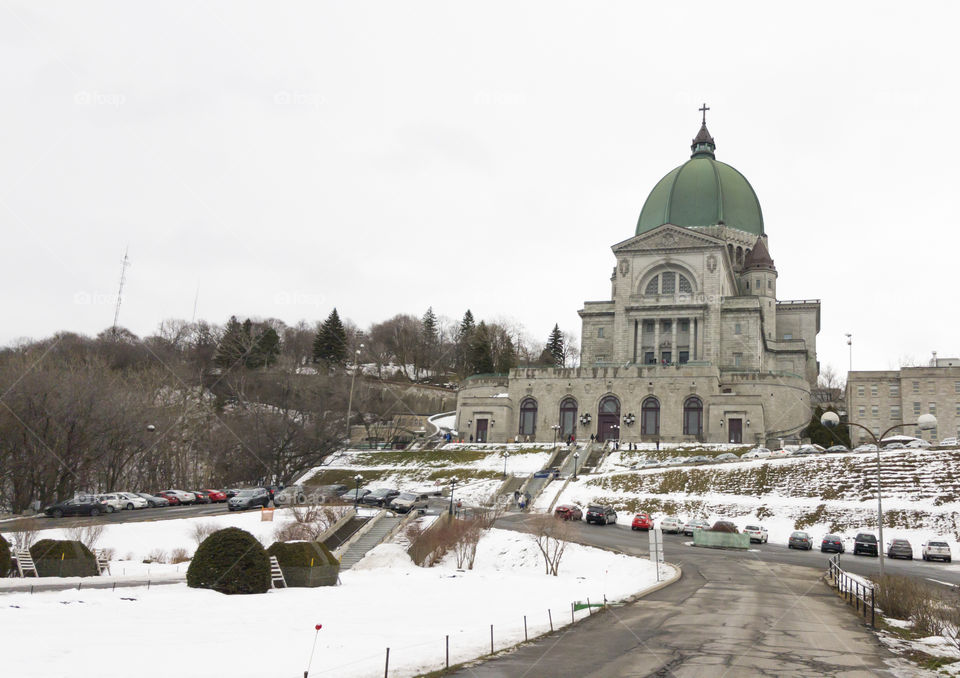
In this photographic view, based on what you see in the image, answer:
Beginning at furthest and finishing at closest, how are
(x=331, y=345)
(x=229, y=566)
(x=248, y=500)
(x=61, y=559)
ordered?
(x=331, y=345), (x=248, y=500), (x=61, y=559), (x=229, y=566)

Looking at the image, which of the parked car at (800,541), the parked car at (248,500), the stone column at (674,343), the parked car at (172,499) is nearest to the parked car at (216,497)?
the parked car at (172,499)

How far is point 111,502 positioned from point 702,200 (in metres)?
68.3

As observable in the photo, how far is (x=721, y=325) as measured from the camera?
8438 cm

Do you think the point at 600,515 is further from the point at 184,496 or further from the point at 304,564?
the point at 184,496

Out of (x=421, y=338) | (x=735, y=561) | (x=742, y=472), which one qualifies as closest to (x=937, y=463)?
(x=742, y=472)

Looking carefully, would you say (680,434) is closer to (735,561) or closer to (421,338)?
(735,561)

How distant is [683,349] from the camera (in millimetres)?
83688

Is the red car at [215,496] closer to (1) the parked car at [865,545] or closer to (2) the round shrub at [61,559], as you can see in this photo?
(2) the round shrub at [61,559]

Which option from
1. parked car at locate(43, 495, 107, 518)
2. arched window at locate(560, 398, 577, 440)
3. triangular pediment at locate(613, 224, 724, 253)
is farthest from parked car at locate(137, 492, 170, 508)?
triangular pediment at locate(613, 224, 724, 253)

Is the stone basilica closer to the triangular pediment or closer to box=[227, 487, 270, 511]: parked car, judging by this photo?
the triangular pediment

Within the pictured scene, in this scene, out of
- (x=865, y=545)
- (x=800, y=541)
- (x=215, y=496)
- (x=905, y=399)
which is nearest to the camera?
(x=865, y=545)

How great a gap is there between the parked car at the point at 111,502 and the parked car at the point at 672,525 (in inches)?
1214

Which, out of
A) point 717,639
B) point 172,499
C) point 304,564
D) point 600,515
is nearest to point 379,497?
point 172,499

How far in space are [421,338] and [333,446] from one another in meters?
63.1
